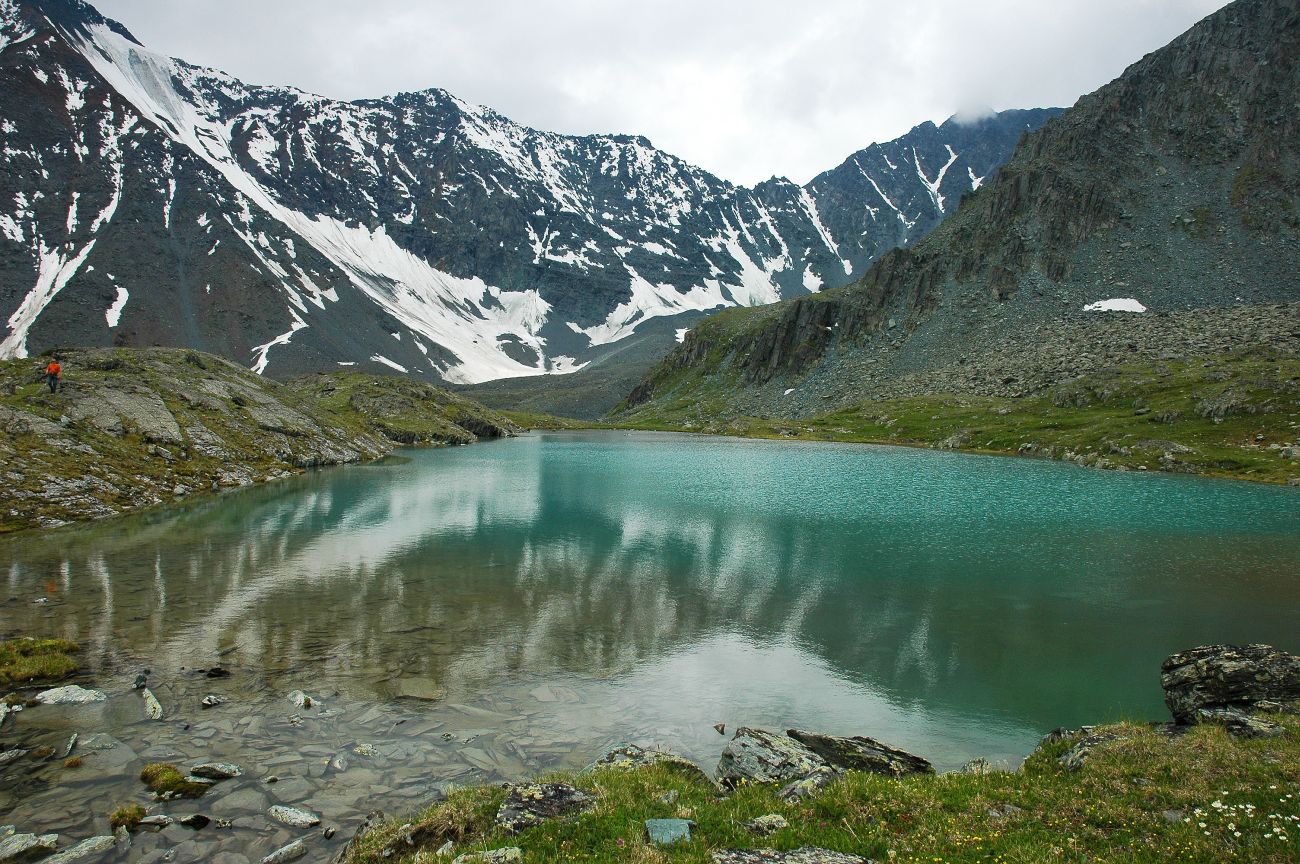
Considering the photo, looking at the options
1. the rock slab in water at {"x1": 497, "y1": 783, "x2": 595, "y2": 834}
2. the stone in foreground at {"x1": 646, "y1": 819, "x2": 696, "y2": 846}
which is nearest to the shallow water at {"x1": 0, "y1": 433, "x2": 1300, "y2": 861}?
the rock slab in water at {"x1": 497, "y1": 783, "x2": 595, "y2": 834}

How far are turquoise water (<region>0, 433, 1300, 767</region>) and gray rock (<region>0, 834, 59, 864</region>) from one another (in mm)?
8056

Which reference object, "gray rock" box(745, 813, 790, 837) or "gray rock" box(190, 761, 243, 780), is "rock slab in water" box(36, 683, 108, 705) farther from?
"gray rock" box(745, 813, 790, 837)

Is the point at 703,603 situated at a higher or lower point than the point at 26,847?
higher

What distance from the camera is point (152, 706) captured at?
64.5ft

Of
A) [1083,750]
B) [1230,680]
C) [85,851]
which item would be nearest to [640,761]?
[1083,750]

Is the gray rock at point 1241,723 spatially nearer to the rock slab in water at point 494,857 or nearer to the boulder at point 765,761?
the boulder at point 765,761

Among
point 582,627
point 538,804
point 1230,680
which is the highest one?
point 1230,680

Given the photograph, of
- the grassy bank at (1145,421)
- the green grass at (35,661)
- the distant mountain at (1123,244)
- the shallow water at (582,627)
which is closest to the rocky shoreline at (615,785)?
the shallow water at (582,627)

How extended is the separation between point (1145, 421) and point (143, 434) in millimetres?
124567

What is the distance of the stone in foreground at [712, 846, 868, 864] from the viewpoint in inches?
398

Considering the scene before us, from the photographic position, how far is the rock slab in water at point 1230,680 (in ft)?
54.0

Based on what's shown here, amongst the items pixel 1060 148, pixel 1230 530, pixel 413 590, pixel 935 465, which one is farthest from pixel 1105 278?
pixel 413 590

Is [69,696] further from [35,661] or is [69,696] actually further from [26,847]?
[26,847]

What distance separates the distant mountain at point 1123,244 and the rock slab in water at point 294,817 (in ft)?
460
